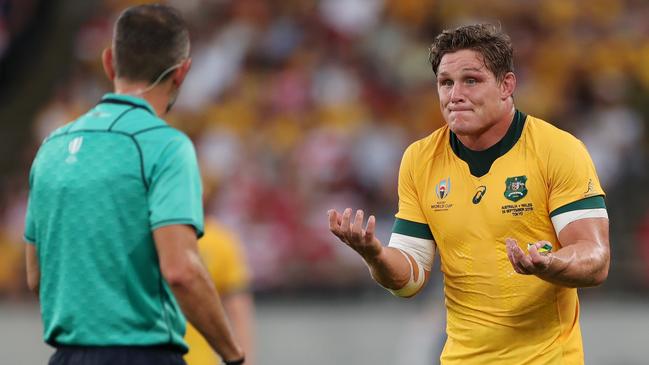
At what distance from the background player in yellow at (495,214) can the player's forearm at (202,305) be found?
0.71m

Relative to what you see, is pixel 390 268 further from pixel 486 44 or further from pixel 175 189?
pixel 175 189

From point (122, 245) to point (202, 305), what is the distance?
364 millimetres

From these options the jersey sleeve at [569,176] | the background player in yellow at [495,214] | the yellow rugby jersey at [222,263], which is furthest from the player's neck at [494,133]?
the yellow rugby jersey at [222,263]

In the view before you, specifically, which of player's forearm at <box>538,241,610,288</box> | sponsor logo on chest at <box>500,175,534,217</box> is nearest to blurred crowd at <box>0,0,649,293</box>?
sponsor logo on chest at <box>500,175,534,217</box>

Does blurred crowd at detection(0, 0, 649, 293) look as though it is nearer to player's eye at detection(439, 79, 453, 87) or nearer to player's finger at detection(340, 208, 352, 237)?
player's eye at detection(439, 79, 453, 87)

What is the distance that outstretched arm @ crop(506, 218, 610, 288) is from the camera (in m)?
4.34

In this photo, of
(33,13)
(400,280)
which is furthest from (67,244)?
(33,13)

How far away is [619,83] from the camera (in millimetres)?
13219

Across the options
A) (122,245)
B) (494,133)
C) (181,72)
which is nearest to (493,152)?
(494,133)

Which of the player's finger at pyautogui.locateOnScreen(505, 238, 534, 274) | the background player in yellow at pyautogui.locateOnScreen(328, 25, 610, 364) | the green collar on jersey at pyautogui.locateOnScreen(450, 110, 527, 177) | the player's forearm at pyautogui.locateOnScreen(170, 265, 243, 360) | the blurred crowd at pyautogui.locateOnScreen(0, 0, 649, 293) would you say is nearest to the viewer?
the player's forearm at pyautogui.locateOnScreen(170, 265, 243, 360)

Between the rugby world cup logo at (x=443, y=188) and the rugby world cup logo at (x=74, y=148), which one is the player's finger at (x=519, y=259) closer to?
the rugby world cup logo at (x=443, y=188)

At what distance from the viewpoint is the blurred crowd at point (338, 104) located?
11789 mm

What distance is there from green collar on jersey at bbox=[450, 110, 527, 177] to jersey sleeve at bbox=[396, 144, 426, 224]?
27cm

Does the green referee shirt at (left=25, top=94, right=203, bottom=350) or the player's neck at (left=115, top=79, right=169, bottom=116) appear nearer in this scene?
the green referee shirt at (left=25, top=94, right=203, bottom=350)
